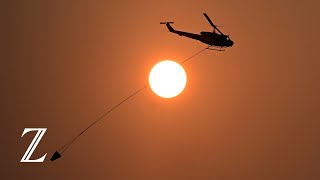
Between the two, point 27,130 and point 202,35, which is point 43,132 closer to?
point 27,130

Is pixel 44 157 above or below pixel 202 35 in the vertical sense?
above

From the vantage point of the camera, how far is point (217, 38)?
67.8 meters

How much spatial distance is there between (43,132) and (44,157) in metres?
5.36

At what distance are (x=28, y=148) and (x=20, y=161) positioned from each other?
152 inches

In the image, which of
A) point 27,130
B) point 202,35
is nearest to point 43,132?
point 27,130

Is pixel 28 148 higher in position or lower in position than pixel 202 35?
higher

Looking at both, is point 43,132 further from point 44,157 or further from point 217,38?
point 217,38

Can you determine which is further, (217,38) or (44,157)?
(44,157)

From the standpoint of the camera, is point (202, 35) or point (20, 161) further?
point (20, 161)

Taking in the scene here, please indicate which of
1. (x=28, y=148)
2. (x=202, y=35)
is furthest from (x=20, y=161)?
(x=202, y=35)

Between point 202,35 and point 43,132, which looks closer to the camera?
point 202,35

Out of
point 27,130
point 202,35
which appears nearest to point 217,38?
point 202,35

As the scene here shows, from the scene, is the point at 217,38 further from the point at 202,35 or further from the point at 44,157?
the point at 44,157

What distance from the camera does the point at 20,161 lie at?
364 ft
